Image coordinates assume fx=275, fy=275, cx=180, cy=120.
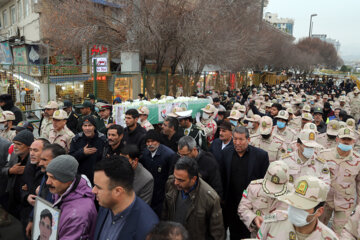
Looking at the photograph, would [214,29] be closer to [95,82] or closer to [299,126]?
[95,82]

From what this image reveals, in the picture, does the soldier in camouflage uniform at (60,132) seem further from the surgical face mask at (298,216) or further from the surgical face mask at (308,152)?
the surgical face mask at (298,216)

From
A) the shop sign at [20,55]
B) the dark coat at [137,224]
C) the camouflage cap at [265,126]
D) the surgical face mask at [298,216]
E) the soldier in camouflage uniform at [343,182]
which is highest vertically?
the shop sign at [20,55]

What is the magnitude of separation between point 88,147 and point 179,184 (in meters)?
2.19

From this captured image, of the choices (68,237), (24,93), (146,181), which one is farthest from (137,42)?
(68,237)

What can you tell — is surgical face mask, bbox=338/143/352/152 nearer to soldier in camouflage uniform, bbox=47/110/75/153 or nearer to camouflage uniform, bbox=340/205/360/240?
camouflage uniform, bbox=340/205/360/240

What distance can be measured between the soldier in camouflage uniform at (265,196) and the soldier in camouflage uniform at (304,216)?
20.9 inches

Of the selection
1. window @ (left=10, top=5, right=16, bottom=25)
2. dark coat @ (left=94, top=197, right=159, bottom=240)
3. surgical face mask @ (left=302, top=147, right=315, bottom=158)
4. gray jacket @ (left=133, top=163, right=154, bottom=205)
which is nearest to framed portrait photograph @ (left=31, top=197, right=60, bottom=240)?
dark coat @ (left=94, top=197, right=159, bottom=240)

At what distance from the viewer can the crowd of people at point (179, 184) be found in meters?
2.30

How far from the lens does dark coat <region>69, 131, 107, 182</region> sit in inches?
171

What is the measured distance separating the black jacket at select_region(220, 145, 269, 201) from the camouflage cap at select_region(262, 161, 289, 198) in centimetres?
95

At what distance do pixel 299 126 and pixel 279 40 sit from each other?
33206mm

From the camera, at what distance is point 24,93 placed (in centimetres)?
1020

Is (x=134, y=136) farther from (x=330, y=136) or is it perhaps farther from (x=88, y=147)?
(x=330, y=136)

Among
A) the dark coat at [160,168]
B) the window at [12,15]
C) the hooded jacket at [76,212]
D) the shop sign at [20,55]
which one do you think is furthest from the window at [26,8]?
the hooded jacket at [76,212]
